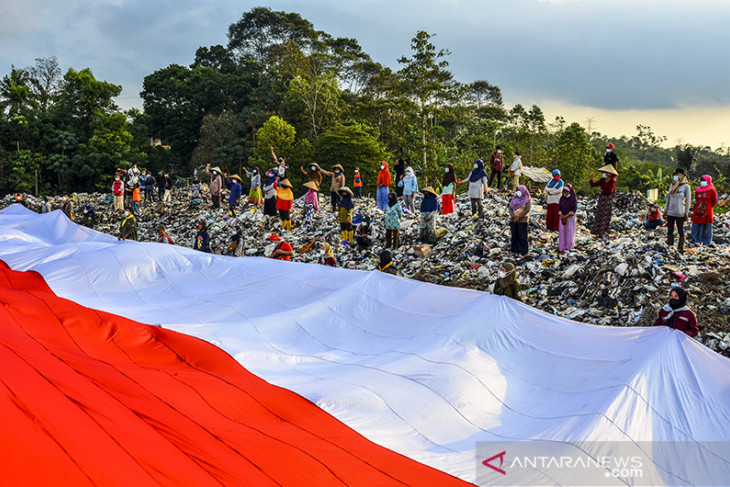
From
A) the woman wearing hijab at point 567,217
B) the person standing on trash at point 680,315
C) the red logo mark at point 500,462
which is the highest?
the woman wearing hijab at point 567,217

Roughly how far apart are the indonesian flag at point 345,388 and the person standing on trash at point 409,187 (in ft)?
28.0

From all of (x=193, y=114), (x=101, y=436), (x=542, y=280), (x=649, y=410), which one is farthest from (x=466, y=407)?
(x=193, y=114)

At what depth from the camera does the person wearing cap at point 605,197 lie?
11.3 m

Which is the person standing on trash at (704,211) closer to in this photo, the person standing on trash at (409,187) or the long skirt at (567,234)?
the long skirt at (567,234)

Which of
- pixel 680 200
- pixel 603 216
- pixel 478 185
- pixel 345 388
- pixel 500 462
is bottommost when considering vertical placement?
pixel 500 462

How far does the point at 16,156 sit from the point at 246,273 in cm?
3517

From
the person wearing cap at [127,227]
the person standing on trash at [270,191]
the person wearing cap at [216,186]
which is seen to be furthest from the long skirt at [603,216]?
the person wearing cap at [216,186]

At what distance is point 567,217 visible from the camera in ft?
36.1

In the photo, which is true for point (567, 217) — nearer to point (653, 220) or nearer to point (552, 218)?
point (552, 218)

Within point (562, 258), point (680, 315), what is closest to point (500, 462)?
point (680, 315)

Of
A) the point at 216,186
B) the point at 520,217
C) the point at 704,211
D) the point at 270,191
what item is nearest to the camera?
the point at 704,211

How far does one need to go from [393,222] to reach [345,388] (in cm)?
→ 847

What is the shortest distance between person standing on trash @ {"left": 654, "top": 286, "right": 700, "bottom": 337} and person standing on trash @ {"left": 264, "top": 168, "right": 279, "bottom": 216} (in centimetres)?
1327

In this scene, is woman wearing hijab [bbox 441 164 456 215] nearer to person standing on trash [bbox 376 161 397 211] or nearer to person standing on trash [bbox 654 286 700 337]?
person standing on trash [bbox 376 161 397 211]
